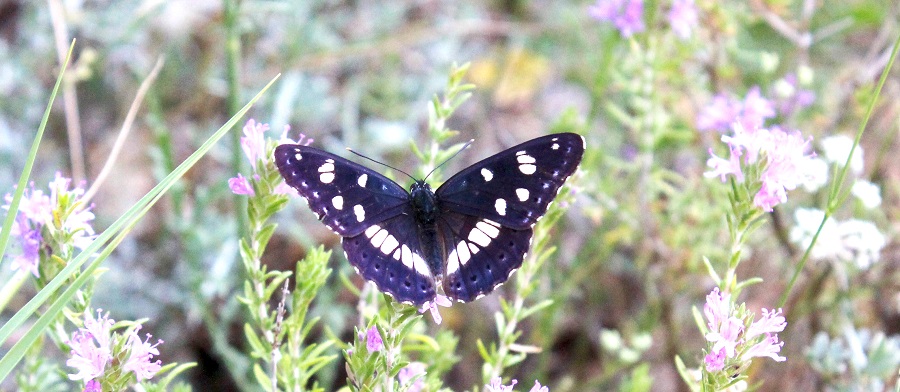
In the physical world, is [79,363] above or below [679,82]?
below

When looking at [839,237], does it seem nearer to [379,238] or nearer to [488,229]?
[488,229]

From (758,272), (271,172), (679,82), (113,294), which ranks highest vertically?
(679,82)

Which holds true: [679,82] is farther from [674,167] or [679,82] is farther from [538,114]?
[538,114]

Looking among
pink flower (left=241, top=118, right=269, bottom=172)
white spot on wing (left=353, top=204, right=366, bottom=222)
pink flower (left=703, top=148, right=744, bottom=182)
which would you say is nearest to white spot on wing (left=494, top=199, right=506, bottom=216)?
white spot on wing (left=353, top=204, right=366, bottom=222)

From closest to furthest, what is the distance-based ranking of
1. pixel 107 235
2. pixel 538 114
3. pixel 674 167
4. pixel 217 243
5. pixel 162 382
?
pixel 107 235, pixel 162 382, pixel 217 243, pixel 674 167, pixel 538 114

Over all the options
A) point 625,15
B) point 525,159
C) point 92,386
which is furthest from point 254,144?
point 625,15

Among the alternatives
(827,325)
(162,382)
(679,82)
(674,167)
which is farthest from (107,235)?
(674,167)
